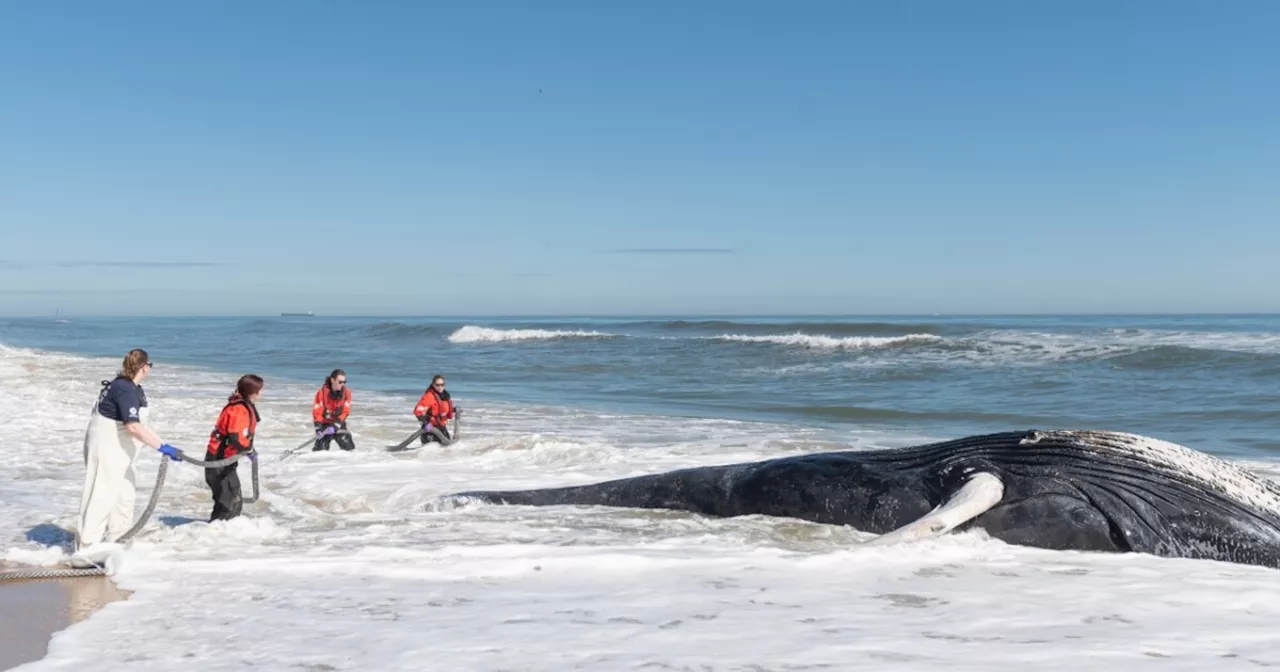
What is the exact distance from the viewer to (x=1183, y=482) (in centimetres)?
694

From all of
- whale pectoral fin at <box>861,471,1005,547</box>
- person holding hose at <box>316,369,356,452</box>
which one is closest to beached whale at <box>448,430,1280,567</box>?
whale pectoral fin at <box>861,471,1005,547</box>

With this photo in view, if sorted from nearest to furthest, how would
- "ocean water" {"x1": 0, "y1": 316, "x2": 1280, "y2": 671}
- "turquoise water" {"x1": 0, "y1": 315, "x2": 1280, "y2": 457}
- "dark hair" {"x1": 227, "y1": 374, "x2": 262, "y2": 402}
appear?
"ocean water" {"x1": 0, "y1": 316, "x2": 1280, "y2": 671} → "dark hair" {"x1": 227, "y1": 374, "x2": 262, "y2": 402} → "turquoise water" {"x1": 0, "y1": 315, "x2": 1280, "y2": 457}

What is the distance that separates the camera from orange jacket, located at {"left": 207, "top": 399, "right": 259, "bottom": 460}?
318 inches

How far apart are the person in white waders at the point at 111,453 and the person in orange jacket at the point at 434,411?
20.0ft

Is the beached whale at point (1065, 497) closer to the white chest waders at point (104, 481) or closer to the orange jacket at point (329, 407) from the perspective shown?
the white chest waders at point (104, 481)

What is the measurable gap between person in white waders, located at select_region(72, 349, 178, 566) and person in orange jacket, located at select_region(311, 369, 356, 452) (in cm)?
563

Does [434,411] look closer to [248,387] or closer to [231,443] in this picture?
[231,443]

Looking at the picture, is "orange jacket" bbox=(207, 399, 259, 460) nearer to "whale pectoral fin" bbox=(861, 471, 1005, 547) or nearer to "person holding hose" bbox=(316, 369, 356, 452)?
"whale pectoral fin" bbox=(861, 471, 1005, 547)

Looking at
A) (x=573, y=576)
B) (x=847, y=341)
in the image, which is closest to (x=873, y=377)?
(x=847, y=341)

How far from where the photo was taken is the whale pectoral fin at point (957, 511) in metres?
6.77

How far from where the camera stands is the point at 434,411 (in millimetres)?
13492

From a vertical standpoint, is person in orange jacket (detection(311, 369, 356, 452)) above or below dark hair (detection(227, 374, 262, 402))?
below

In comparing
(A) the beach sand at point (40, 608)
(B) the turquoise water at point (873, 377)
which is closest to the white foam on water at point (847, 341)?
(B) the turquoise water at point (873, 377)

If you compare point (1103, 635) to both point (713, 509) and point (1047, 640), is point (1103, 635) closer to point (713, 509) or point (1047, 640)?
point (1047, 640)
